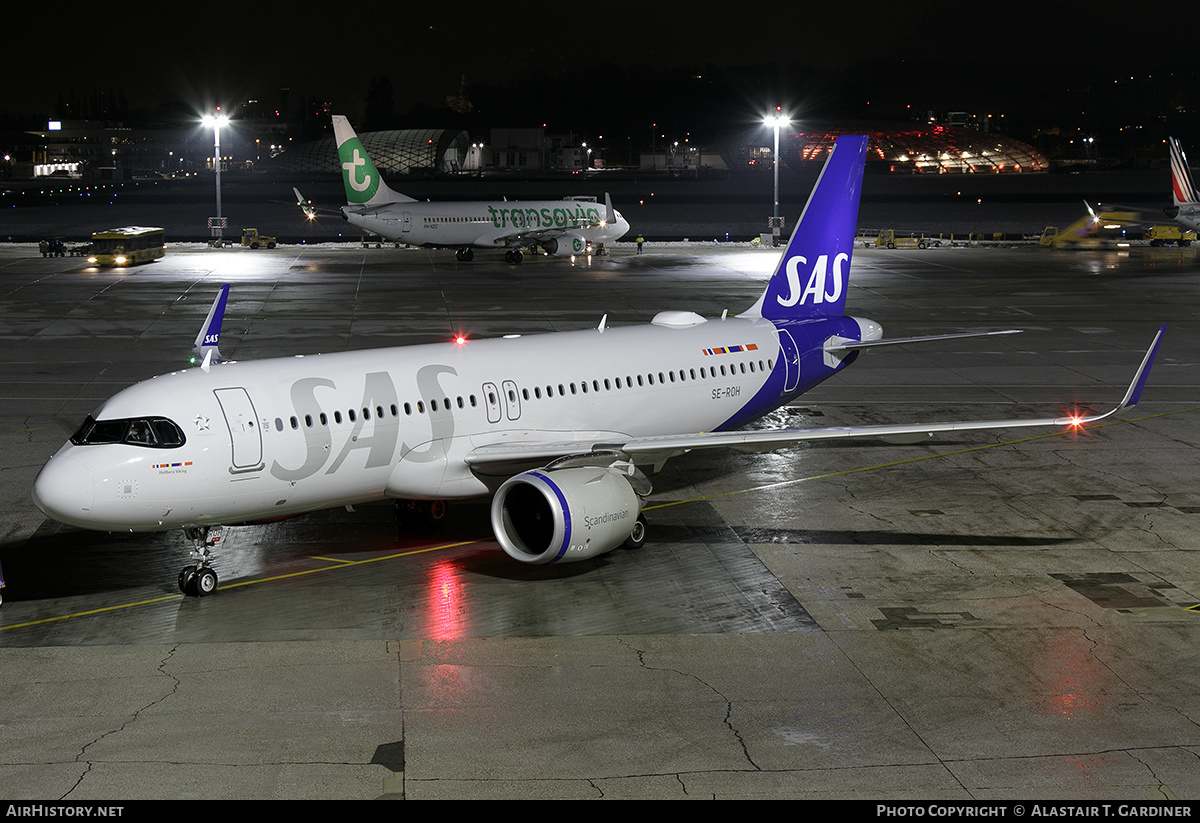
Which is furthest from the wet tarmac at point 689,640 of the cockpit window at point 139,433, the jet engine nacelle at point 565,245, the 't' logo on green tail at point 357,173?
the jet engine nacelle at point 565,245

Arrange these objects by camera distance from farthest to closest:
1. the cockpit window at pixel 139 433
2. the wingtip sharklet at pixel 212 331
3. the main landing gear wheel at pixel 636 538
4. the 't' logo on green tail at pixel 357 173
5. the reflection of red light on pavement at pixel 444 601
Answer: the 't' logo on green tail at pixel 357 173, the wingtip sharklet at pixel 212 331, the main landing gear wheel at pixel 636 538, the cockpit window at pixel 139 433, the reflection of red light on pavement at pixel 444 601

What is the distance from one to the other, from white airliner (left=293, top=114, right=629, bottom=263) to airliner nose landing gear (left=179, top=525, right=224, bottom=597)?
71.5 metres

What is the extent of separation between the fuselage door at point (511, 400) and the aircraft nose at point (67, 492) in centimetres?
807

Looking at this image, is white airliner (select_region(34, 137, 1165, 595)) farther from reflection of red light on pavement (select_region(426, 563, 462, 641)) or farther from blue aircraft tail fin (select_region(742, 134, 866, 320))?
blue aircraft tail fin (select_region(742, 134, 866, 320))

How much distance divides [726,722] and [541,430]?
9.86 meters

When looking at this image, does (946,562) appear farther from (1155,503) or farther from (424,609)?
(424,609)

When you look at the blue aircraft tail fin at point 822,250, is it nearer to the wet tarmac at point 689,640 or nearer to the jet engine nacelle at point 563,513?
the wet tarmac at point 689,640

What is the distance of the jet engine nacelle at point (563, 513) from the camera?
835 inches

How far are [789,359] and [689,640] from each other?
39.9 feet

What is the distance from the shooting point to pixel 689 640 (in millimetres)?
19406

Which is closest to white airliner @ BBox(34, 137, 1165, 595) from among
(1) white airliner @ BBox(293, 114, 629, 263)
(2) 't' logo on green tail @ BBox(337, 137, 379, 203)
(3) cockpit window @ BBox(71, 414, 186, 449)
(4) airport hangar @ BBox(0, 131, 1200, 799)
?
(3) cockpit window @ BBox(71, 414, 186, 449)

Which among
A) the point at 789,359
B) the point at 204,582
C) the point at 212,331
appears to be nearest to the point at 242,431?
the point at 204,582

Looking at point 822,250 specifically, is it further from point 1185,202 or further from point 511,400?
point 1185,202

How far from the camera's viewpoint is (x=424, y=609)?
68.1 ft
